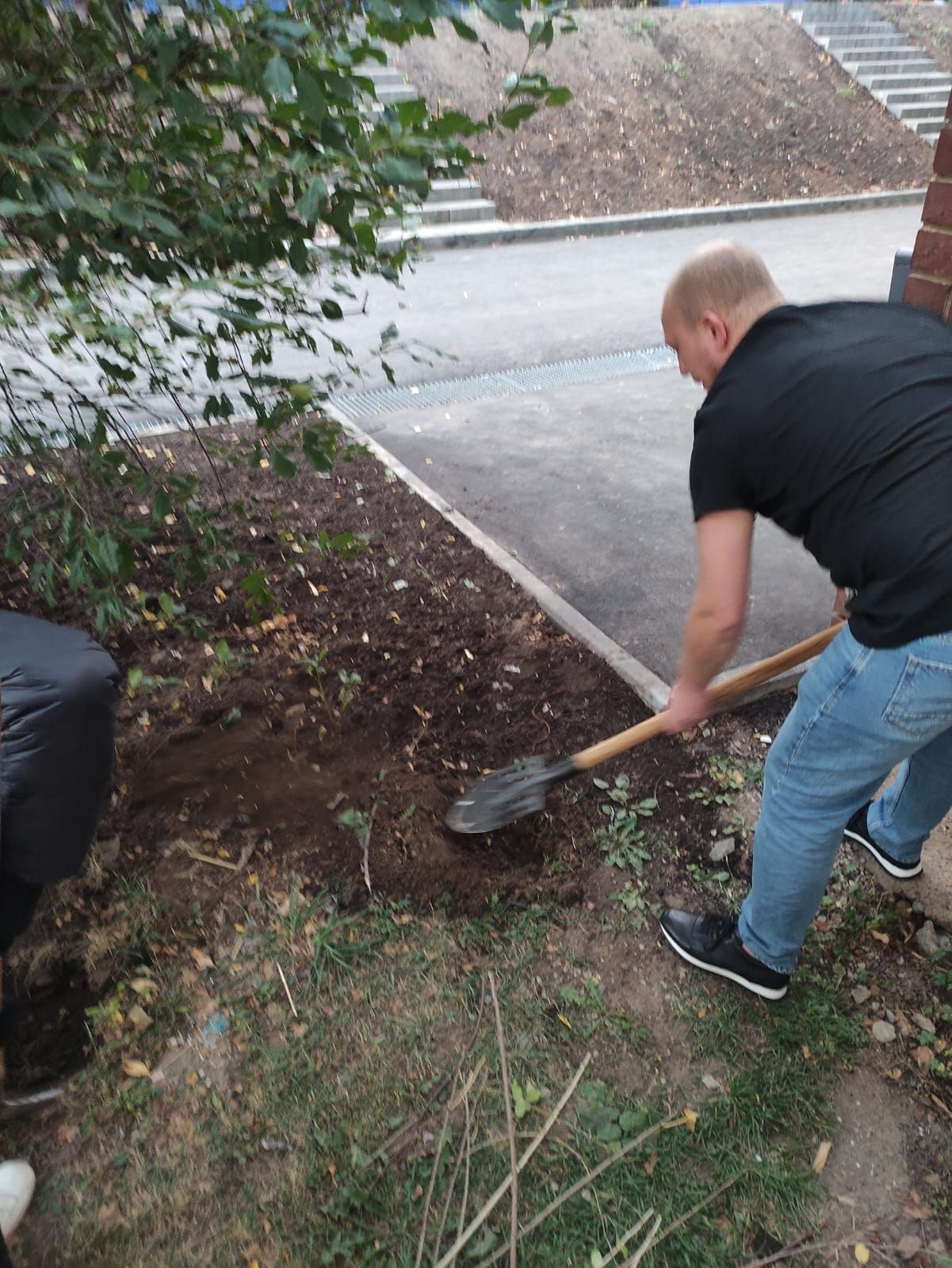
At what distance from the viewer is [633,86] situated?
48.1 feet

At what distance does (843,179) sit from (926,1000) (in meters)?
15.6

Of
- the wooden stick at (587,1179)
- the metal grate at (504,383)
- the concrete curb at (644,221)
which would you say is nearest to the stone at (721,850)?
the wooden stick at (587,1179)

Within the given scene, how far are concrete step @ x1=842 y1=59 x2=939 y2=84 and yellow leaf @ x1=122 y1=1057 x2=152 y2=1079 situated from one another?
20504 millimetres

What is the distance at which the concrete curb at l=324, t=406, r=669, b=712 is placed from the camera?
3383mm

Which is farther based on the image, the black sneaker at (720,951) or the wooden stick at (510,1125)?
the black sneaker at (720,951)

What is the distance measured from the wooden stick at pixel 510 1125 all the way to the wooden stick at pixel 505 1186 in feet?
0.06

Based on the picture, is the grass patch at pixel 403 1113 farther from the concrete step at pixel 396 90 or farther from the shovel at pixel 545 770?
the concrete step at pixel 396 90

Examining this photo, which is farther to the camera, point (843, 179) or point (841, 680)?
point (843, 179)

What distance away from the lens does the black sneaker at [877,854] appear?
2.62 m

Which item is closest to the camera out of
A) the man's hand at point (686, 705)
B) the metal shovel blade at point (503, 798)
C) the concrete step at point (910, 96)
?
the man's hand at point (686, 705)

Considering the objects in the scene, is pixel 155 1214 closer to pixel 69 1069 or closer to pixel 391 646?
pixel 69 1069

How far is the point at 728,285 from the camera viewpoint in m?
1.83

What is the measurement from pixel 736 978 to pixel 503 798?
83cm

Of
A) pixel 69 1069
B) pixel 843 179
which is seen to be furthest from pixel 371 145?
pixel 843 179
